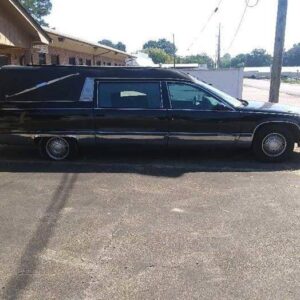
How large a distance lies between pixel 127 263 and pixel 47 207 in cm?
196

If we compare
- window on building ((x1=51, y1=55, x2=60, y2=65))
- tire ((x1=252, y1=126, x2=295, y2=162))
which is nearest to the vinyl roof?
tire ((x1=252, y1=126, x2=295, y2=162))

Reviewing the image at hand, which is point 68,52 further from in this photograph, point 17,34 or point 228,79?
point 228,79

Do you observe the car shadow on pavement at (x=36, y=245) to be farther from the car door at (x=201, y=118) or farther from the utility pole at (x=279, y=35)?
the utility pole at (x=279, y=35)

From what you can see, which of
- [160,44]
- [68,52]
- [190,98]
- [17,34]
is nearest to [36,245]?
[190,98]

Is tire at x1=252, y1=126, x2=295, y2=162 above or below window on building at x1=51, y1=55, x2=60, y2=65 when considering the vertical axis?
below

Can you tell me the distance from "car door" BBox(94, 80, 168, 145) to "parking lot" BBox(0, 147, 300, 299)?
1.73ft

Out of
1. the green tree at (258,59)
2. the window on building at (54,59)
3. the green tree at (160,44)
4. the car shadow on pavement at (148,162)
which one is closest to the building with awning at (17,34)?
the car shadow on pavement at (148,162)

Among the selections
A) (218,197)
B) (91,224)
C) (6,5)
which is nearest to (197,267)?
(91,224)

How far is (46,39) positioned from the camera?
14773 mm

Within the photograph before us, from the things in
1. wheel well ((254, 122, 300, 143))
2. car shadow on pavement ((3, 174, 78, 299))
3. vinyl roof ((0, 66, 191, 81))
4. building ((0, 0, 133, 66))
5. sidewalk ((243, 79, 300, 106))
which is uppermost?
building ((0, 0, 133, 66))

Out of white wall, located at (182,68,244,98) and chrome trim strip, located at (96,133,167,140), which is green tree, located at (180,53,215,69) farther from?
chrome trim strip, located at (96,133,167,140)

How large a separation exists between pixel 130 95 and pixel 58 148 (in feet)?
5.48

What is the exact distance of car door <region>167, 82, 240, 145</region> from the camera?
27.0 ft

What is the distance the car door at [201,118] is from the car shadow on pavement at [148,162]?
0.36 metres
